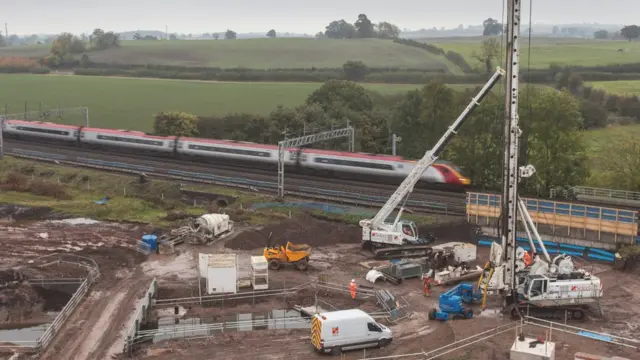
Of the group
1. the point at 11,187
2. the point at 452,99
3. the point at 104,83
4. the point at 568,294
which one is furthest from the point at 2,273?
the point at 104,83

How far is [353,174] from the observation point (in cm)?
6222

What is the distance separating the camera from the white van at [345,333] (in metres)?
29.0

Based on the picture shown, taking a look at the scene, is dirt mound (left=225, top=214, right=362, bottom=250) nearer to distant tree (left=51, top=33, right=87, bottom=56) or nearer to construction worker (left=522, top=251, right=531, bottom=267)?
construction worker (left=522, top=251, right=531, bottom=267)

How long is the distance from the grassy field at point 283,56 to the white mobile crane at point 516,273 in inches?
5151

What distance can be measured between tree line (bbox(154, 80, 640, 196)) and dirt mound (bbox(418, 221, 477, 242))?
10.8m

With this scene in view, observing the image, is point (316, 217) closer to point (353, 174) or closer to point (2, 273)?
point (353, 174)

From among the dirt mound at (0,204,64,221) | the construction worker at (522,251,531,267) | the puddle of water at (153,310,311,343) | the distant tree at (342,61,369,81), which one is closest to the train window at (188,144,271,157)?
the dirt mound at (0,204,64,221)

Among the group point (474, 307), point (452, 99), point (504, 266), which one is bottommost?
point (474, 307)

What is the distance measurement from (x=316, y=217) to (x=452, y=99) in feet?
101

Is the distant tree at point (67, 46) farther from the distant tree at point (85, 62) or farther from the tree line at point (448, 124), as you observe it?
the tree line at point (448, 124)

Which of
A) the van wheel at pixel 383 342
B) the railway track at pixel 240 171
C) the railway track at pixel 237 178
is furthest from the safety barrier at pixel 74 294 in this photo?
the railway track at pixel 240 171

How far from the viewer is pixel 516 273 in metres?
33.8

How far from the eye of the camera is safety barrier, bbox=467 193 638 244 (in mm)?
43219

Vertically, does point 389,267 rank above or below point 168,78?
below
